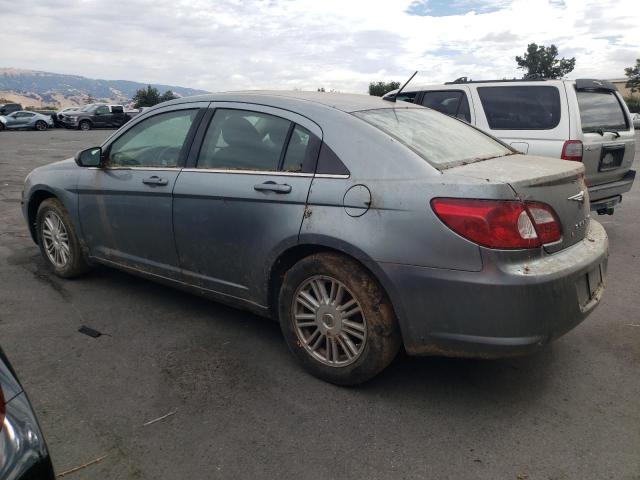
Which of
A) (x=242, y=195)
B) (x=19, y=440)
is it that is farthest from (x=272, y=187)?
(x=19, y=440)

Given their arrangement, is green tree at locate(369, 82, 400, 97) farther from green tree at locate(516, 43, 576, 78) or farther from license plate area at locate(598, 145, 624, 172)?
Answer: green tree at locate(516, 43, 576, 78)

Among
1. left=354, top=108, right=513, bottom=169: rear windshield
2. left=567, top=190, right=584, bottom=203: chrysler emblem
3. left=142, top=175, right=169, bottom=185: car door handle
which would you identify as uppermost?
left=354, top=108, right=513, bottom=169: rear windshield

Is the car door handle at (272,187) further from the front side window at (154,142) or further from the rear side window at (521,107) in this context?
the rear side window at (521,107)

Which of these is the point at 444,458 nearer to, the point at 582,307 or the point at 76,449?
the point at 582,307

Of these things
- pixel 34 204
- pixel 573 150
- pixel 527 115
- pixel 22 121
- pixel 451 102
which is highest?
pixel 451 102

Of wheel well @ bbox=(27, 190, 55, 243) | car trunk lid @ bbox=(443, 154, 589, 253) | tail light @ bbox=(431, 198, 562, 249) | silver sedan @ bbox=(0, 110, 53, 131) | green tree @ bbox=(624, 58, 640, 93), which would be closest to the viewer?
tail light @ bbox=(431, 198, 562, 249)

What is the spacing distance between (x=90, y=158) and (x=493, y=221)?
3337 millimetres

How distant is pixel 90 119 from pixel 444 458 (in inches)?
1380

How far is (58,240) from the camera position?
16.1ft

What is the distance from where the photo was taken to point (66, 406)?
9.57 ft

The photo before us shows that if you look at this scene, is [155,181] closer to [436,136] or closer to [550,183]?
[436,136]

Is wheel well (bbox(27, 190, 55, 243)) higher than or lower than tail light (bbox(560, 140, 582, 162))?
lower

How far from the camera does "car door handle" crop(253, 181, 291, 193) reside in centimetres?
321

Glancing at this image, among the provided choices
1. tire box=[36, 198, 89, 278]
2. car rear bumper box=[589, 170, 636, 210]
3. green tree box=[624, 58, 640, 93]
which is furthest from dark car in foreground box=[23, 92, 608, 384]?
green tree box=[624, 58, 640, 93]
